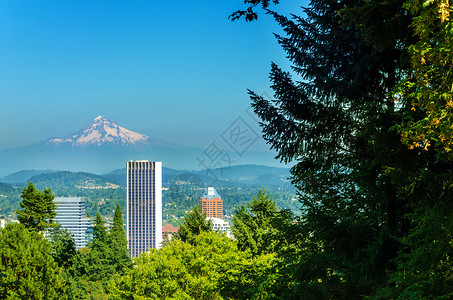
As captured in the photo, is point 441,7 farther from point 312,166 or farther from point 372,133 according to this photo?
point 312,166

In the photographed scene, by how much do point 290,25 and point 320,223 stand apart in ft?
10.8

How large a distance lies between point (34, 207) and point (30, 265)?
9.94 metres

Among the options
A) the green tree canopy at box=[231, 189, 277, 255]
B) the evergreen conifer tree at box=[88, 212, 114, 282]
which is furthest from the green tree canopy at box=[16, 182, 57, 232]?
the evergreen conifer tree at box=[88, 212, 114, 282]

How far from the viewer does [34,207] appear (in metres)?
21.8

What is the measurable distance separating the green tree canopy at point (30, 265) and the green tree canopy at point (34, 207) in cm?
867

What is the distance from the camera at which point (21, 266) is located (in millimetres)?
12641

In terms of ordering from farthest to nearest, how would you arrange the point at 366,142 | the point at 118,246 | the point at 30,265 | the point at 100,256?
the point at 118,246 → the point at 100,256 → the point at 30,265 → the point at 366,142

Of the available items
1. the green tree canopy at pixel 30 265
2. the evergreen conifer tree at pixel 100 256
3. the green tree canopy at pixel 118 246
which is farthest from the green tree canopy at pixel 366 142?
the green tree canopy at pixel 118 246

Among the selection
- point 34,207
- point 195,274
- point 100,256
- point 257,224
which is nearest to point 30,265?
point 195,274

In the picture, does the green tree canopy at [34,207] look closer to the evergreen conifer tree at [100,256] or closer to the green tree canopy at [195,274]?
the green tree canopy at [195,274]

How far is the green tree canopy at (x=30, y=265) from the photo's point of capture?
40.4 ft

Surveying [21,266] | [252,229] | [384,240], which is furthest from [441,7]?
[252,229]

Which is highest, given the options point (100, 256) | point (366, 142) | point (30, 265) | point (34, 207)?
point (366, 142)

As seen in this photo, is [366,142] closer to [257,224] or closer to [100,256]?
[257,224]
